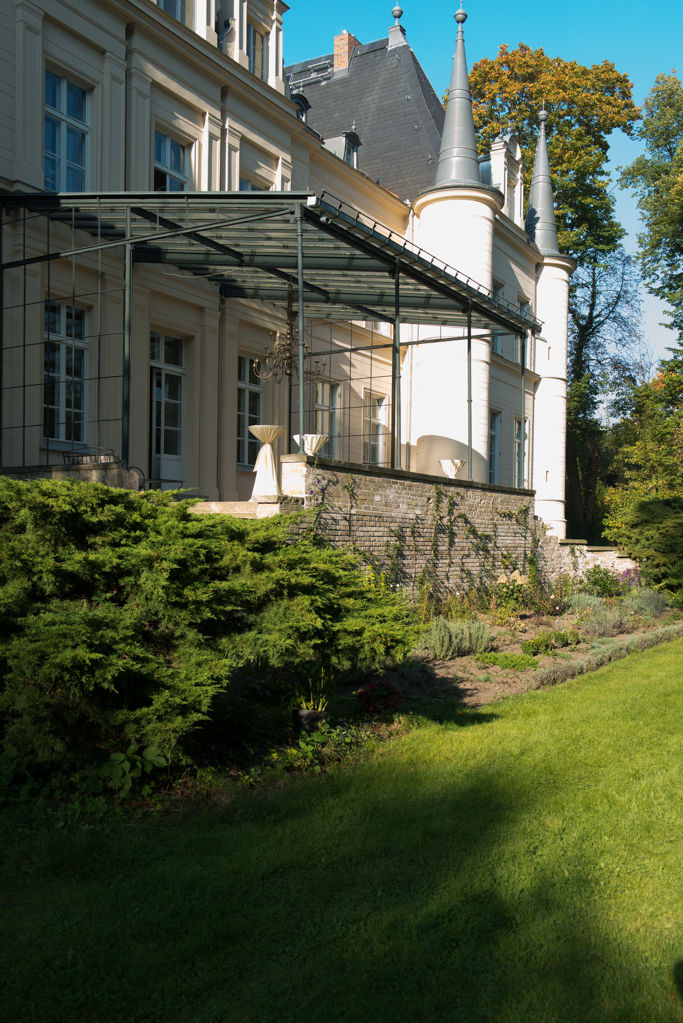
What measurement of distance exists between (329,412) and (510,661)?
464 inches

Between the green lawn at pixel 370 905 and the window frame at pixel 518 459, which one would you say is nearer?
the green lawn at pixel 370 905

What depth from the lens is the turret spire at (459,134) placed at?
22.4m

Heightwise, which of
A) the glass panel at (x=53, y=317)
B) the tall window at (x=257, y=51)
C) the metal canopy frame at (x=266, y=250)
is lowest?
the glass panel at (x=53, y=317)

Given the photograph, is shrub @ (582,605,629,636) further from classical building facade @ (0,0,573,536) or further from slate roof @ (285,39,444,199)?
slate roof @ (285,39,444,199)

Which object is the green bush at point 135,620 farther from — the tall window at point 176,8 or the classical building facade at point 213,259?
the tall window at point 176,8

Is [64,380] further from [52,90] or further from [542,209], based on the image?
[542,209]

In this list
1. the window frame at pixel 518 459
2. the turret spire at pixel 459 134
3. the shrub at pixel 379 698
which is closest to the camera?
the shrub at pixel 379 698

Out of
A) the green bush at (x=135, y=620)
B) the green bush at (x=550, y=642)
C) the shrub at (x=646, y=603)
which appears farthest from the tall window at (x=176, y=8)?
the shrub at (x=646, y=603)

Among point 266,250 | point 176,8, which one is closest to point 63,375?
point 266,250

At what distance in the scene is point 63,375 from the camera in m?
13.0

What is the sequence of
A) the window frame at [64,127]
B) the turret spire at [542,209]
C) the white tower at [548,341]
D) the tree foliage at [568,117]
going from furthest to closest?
the tree foliage at [568,117] → the turret spire at [542,209] → the white tower at [548,341] → the window frame at [64,127]

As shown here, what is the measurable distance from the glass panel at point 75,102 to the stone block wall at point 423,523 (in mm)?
7383

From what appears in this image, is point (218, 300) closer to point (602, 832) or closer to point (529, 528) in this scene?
point (529, 528)


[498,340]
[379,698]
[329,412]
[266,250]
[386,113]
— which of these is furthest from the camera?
[386,113]
